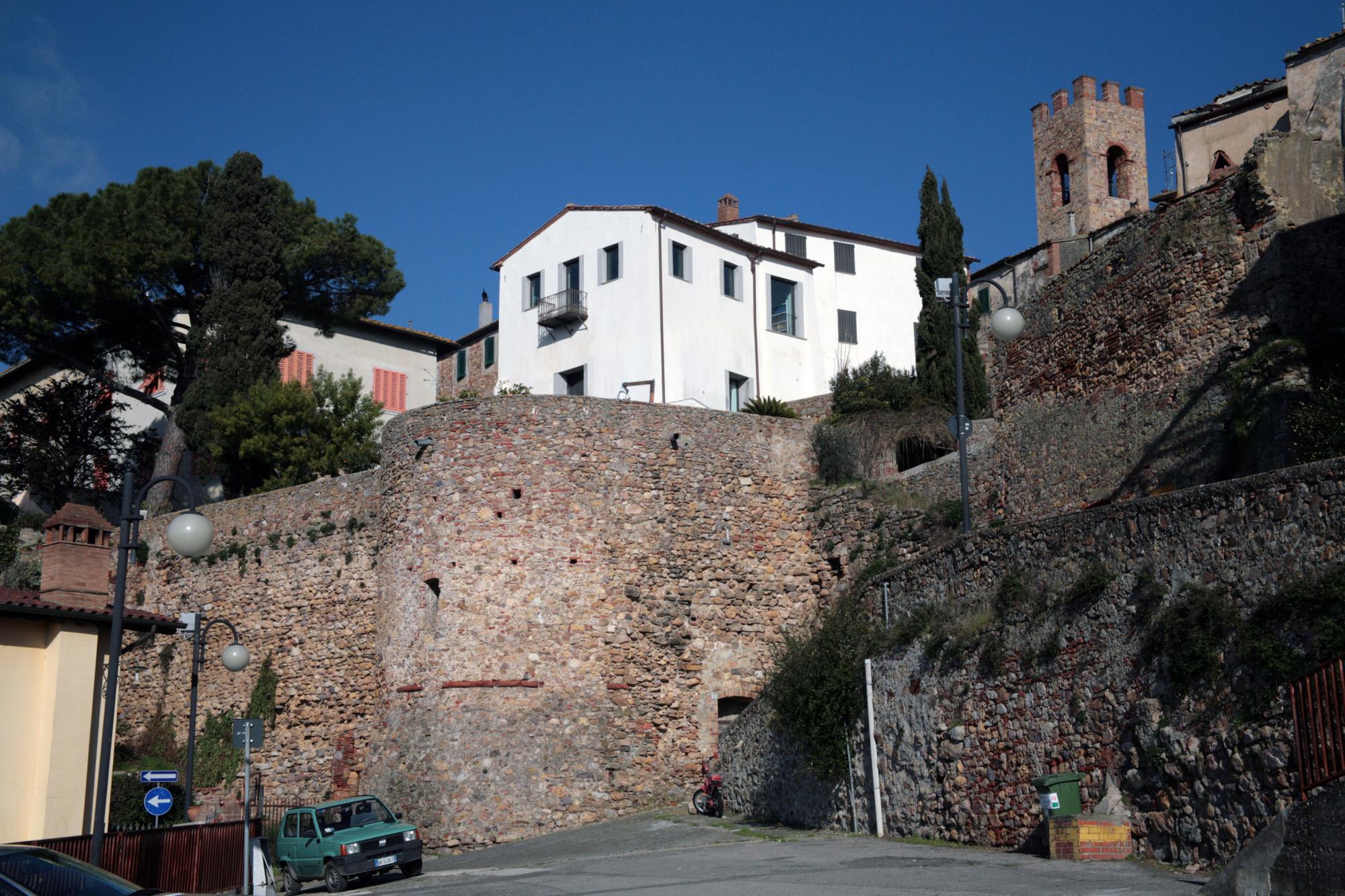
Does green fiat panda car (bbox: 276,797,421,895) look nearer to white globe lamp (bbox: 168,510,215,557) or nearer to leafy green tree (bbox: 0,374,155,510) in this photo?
white globe lamp (bbox: 168,510,215,557)

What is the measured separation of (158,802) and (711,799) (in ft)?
28.3

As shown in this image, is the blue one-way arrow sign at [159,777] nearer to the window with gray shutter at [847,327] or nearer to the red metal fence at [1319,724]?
the red metal fence at [1319,724]

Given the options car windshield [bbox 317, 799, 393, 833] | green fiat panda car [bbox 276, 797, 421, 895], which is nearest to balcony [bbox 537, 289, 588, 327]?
car windshield [bbox 317, 799, 393, 833]

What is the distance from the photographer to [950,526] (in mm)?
24062

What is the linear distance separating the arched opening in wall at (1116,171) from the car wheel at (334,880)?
131ft

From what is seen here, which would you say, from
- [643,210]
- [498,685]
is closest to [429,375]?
[643,210]

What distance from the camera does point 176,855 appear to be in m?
18.5

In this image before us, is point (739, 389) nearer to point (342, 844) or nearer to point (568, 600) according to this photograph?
point (568, 600)

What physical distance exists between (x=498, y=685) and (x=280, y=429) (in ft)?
47.3

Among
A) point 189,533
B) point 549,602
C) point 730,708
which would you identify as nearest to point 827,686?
point 730,708

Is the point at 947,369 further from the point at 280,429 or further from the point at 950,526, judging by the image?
the point at 280,429

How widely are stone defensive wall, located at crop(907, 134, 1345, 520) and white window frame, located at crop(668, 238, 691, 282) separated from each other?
1633 centimetres

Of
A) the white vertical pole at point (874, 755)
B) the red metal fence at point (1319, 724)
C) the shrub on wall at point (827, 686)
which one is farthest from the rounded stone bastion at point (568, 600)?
the red metal fence at point (1319, 724)

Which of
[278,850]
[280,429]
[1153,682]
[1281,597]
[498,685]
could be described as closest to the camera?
[1281,597]
